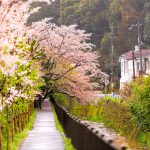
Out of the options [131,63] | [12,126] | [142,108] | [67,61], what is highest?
[131,63]

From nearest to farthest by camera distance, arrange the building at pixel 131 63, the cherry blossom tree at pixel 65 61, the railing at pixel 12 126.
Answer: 1. the railing at pixel 12 126
2. the cherry blossom tree at pixel 65 61
3. the building at pixel 131 63

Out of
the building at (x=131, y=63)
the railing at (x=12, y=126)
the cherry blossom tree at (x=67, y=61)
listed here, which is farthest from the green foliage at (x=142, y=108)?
the building at (x=131, y=63)

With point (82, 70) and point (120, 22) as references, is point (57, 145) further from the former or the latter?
point (120, 22)

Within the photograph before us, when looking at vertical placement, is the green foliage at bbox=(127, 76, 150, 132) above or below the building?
below

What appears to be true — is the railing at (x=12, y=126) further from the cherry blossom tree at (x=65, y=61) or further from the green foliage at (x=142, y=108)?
the cherry blossom tree at (x=65, y=61)

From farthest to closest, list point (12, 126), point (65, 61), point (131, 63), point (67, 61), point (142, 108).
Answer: point (131, 63) → point (65, 61) → point (67, 61) → point (142, 108) → point (12, 126)

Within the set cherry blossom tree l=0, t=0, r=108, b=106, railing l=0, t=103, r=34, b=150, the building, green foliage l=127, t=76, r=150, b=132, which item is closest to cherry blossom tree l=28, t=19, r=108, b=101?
cherry blossom tree l=0, t=0, r=108, b=106

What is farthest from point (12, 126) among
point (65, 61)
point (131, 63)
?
point (131, 63)

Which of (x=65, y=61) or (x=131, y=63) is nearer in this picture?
(x=65, y=61)

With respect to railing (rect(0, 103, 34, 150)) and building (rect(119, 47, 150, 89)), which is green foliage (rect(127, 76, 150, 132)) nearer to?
railing (rect(0, 103, 34, 150))

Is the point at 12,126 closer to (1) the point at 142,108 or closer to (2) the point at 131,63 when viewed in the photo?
(1) the point at 142,108

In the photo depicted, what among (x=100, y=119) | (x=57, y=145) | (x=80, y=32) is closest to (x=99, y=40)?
(x=80, y=32)

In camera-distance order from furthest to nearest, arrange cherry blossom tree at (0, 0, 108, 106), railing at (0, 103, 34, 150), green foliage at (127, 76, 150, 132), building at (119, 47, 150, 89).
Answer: building at (119, 47, 150, 89) → cherry blossom tree at (0, 0, 108, 106) → green foliage at (127, 76, 150, 132) → railing at (0, 103, 34, 150)

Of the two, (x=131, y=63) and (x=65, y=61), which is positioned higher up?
(x=131, y=63)
